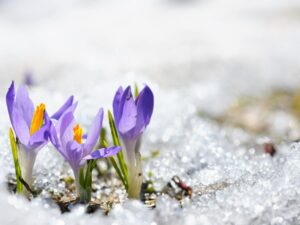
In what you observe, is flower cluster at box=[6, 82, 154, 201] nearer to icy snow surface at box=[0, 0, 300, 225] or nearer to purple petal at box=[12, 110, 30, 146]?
purple petal at box=[12, 110, 30, 146]

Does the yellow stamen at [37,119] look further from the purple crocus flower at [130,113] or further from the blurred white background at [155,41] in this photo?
the blurred white background at [155,41]

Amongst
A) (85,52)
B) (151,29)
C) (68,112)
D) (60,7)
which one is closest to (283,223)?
(68,112)

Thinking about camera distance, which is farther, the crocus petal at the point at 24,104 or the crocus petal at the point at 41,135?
the crocus petal at the point at 24,104

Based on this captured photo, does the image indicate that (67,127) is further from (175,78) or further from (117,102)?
(175,78)

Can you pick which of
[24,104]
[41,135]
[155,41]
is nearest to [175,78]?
[155,41]

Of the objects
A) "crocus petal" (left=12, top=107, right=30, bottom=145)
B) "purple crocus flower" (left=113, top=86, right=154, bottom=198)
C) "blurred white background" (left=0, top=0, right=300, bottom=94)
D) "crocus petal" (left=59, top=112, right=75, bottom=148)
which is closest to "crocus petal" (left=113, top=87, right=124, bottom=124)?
"purple crocus flower" (left=113, top=86, right=154, bottom=198)

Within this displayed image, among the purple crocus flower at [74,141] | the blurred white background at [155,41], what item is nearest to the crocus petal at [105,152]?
the purple crocus flower at [74,141]

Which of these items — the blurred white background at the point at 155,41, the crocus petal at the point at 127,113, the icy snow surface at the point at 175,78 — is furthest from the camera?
the blurred white background at the point at 155,41
